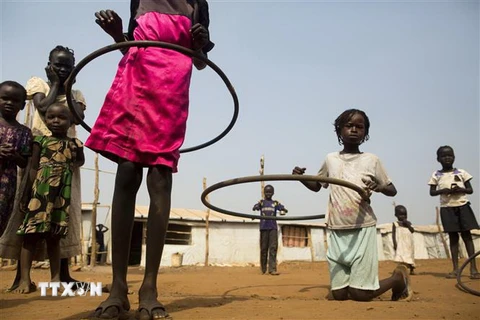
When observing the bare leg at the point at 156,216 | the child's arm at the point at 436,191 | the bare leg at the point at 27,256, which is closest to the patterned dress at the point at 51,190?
the bare leg at the point at 27,256

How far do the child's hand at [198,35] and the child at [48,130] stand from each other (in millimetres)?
Result: 1923

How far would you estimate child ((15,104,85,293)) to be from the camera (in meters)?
3.93

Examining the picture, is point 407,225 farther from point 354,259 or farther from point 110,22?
point 110,22

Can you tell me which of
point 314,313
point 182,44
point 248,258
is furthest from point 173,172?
point 248,258

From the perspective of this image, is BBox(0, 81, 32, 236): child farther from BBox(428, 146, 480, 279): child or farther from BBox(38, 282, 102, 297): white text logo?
BBox(428, 146, 480, 279): child

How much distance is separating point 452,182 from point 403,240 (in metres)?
3.76

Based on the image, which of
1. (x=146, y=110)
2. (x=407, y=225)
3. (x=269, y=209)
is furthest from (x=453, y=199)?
(x=146, y=110)

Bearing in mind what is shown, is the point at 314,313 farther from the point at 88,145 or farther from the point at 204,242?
the point at 204,242

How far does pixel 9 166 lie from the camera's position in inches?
152

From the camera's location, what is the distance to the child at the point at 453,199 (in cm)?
721

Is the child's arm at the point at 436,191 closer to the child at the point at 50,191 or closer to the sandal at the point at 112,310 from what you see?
the child at the point at 50,191

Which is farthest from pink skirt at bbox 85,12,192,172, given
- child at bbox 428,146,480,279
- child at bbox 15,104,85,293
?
child at bbox 428,146,480,279

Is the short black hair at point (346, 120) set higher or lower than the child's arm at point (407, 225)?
higher

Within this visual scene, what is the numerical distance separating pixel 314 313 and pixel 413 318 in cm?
60
